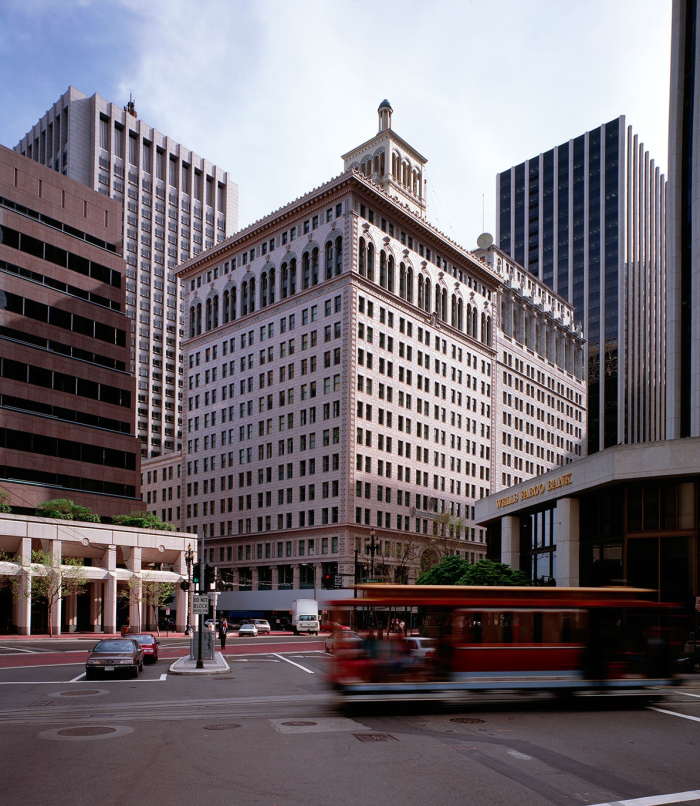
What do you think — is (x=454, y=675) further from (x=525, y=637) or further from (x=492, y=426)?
(x=492, y=426)

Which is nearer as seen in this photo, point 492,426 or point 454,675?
point 454,675

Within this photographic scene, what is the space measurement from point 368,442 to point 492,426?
30836 mm

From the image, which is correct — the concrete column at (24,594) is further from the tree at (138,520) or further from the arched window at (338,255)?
the arched window at (338,255)

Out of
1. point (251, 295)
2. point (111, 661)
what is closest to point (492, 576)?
point (111, 661)

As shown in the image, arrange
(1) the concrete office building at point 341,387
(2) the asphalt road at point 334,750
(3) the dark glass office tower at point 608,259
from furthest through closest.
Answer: (3) the dark glass office tower at point 608,259
(1) the concrete office building at point 341,387
(2) the asphalt road at point 334,750

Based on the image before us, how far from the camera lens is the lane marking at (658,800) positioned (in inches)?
423

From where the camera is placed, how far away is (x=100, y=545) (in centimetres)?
7006

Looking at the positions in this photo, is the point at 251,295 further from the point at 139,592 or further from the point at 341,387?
the point at 139,592

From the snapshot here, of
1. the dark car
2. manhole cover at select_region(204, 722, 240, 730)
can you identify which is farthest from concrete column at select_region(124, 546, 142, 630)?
manhole cover at select_region(204, 722, 240, 730)

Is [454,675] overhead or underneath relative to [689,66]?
underneath

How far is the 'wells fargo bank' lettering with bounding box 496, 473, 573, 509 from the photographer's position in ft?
153

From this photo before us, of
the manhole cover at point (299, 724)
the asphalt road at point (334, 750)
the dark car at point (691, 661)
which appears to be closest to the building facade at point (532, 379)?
the dark car at point (691, 661)

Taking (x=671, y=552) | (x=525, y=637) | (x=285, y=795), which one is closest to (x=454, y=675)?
(x=525, y=637)

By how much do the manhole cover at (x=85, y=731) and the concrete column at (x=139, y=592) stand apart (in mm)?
55219
